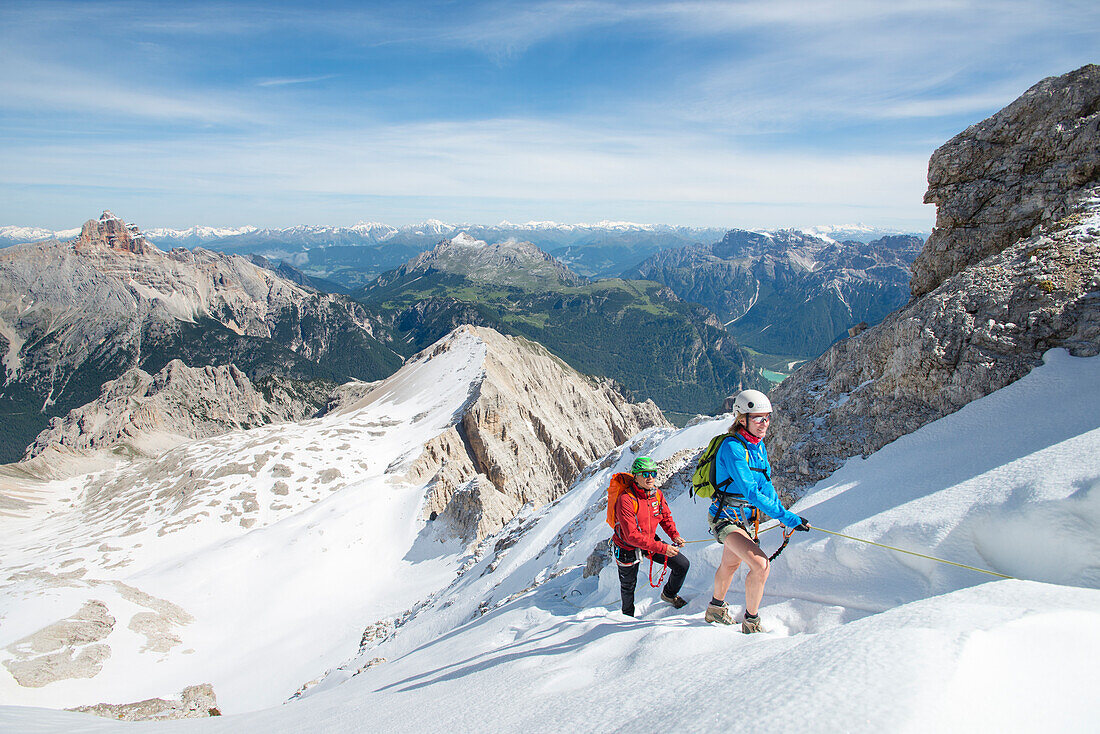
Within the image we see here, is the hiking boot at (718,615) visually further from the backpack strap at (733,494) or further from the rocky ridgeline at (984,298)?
the rocky ridgeline at (984,298)

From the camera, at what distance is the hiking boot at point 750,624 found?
7328 millimetres

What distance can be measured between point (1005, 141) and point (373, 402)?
101281 millimetres

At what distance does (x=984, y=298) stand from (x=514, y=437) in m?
66.0

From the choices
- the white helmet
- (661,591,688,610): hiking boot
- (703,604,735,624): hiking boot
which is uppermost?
the white helmet

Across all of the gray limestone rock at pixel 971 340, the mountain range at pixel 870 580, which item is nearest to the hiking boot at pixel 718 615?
the mountain range at pixel 870 580

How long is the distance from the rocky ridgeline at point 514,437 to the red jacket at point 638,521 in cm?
4307

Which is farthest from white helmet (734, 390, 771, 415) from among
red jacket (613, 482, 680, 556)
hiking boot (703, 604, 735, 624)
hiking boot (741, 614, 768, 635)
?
hiking boot (703, 604, 735, 624)

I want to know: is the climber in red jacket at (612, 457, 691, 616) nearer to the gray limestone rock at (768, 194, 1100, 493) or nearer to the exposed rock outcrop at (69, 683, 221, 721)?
the gray limestone rock at (768, 194, 1100, 493)

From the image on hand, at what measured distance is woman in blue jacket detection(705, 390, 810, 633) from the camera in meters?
7.07

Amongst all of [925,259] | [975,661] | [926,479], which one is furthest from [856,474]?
[925,259]

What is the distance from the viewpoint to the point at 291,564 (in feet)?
159

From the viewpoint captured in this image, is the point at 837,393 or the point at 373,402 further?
the point at 373,402

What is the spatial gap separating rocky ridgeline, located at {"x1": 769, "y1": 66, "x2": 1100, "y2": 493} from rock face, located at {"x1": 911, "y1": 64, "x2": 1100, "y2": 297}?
0.09 feet

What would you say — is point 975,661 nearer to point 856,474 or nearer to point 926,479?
point 926,479
